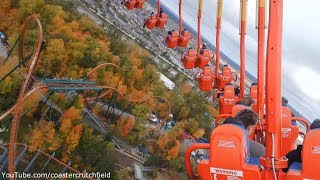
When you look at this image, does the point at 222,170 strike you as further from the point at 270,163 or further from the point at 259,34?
the point at 259,34

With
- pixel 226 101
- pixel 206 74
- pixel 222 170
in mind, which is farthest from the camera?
pixel 206 74

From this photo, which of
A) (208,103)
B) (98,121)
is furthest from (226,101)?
(208,103)

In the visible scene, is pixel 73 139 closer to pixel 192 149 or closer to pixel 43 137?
pixel 43 137

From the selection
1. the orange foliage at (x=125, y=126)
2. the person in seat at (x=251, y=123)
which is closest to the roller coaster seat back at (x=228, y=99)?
the person in seat at (x=251, y=123)

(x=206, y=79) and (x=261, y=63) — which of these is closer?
(x=261, y=63)

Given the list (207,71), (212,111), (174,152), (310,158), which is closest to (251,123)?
(310,158)

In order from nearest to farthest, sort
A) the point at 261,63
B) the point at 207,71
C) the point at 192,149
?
the point at 192,149
the point at 261,63
the point at 207,71
